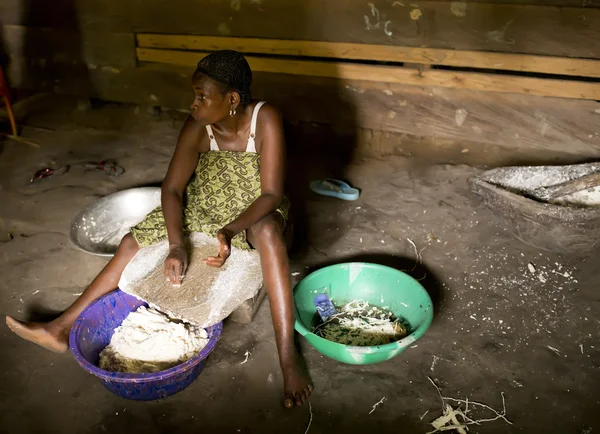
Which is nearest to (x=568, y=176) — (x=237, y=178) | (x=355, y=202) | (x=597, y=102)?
(x=597, y=102)

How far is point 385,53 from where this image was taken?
3.77m

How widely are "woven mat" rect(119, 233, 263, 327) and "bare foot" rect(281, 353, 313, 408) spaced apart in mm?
346

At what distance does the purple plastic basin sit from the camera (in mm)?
1932

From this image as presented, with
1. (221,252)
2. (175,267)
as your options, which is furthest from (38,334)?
(221,252)

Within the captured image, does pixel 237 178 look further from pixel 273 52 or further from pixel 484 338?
pixel 273 52

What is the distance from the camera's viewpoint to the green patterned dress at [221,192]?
7.80ft

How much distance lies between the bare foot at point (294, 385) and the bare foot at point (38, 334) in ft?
3.24

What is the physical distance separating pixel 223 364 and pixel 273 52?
102 inches

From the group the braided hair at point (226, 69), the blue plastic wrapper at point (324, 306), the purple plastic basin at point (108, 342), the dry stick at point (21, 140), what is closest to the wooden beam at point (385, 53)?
the dry stick at point (21, 140)

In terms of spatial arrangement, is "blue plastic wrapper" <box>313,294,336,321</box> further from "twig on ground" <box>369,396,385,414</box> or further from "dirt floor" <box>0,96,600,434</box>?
"twig on ground" <box>369,396,385,414</box>

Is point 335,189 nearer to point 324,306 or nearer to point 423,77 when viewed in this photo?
point 423,77

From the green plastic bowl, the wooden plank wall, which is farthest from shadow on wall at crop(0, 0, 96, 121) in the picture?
the green plastic bowl

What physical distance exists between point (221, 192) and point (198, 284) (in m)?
0.48

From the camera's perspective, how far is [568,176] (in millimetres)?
3215
